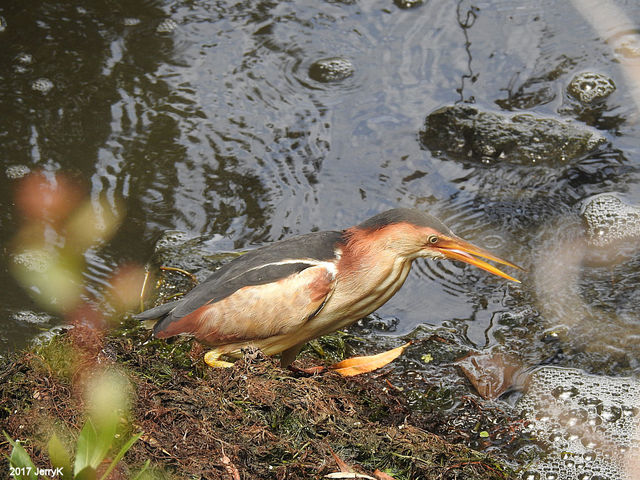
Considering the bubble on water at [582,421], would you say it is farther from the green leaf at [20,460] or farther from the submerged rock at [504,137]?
the green leaf at [20,460]

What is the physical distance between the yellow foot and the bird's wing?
0.07 metres

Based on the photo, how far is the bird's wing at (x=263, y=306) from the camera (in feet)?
11.1

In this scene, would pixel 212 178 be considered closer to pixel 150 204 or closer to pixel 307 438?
pixel 150 204

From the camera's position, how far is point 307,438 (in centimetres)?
293

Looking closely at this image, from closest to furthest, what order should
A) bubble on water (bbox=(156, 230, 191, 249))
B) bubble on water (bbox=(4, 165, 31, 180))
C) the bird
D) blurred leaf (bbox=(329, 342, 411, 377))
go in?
the bird < blurred leaf (bbox=(329, 342, 411, 377)) < bubble on water (bbox=(156, 230, 191, 249)) < bubble on water (bbox=(4, 165, 31, 180))

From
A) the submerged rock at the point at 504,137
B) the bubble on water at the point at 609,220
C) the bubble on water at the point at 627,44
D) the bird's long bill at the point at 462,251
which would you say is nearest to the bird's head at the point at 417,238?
the bird's long bill at the point at 462,251

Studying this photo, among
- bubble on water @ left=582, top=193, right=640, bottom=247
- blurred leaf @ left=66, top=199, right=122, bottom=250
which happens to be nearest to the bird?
blurred leaf @ left=66, top=199, right=122, bottom=250

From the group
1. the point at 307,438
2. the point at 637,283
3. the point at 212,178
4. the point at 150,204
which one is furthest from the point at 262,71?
the point at 307,438

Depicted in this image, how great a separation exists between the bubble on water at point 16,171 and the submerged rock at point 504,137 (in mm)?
2916

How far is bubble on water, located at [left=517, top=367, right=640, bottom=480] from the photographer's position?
328 centimetres

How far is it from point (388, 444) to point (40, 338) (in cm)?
219

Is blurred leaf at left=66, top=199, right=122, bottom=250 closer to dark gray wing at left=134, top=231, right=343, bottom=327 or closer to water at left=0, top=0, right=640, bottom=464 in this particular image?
water at left=0, top=0, right=640, bottom=464

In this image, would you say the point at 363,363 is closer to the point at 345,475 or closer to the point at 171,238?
the point at 345,475

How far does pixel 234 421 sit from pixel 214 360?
688 mm
